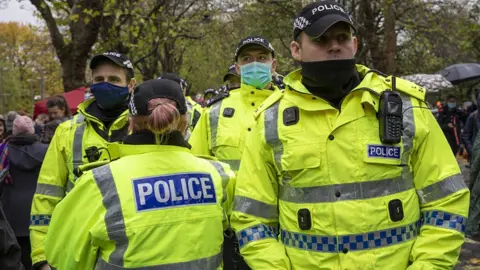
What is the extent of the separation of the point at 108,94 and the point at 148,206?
1.84 m

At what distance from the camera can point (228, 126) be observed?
183 inches

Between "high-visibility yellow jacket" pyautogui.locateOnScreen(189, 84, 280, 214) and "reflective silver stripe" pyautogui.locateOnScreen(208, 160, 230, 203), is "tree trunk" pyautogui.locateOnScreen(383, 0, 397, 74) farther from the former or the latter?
"reflective silver stripe" pyautogui.locateOnScreen(208, 160, 230, 203)

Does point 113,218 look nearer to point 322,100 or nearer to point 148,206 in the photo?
point 148,206

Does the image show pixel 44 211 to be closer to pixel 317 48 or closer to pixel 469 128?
pixel 317 48

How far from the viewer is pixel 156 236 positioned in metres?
2.61

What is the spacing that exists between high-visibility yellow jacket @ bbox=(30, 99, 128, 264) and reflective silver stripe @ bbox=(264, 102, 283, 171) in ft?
5.39

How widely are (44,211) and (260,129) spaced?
1877 millimetres

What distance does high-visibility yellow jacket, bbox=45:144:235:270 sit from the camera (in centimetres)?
259

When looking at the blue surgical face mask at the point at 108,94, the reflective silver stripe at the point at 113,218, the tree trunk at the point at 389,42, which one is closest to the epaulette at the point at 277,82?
the blue surgical face mask at the point at 108,94

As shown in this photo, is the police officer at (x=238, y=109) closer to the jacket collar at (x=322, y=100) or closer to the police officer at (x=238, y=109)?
the police officer at (x=238, y=109)

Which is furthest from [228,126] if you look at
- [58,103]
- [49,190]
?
[58,103]

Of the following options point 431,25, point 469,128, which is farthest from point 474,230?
point 431,25

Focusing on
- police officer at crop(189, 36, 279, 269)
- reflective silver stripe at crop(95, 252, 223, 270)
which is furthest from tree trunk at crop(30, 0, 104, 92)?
reflective silver stripe at crop(95, 252, 223, 270)

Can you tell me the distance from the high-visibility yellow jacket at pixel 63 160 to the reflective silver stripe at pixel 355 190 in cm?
191
